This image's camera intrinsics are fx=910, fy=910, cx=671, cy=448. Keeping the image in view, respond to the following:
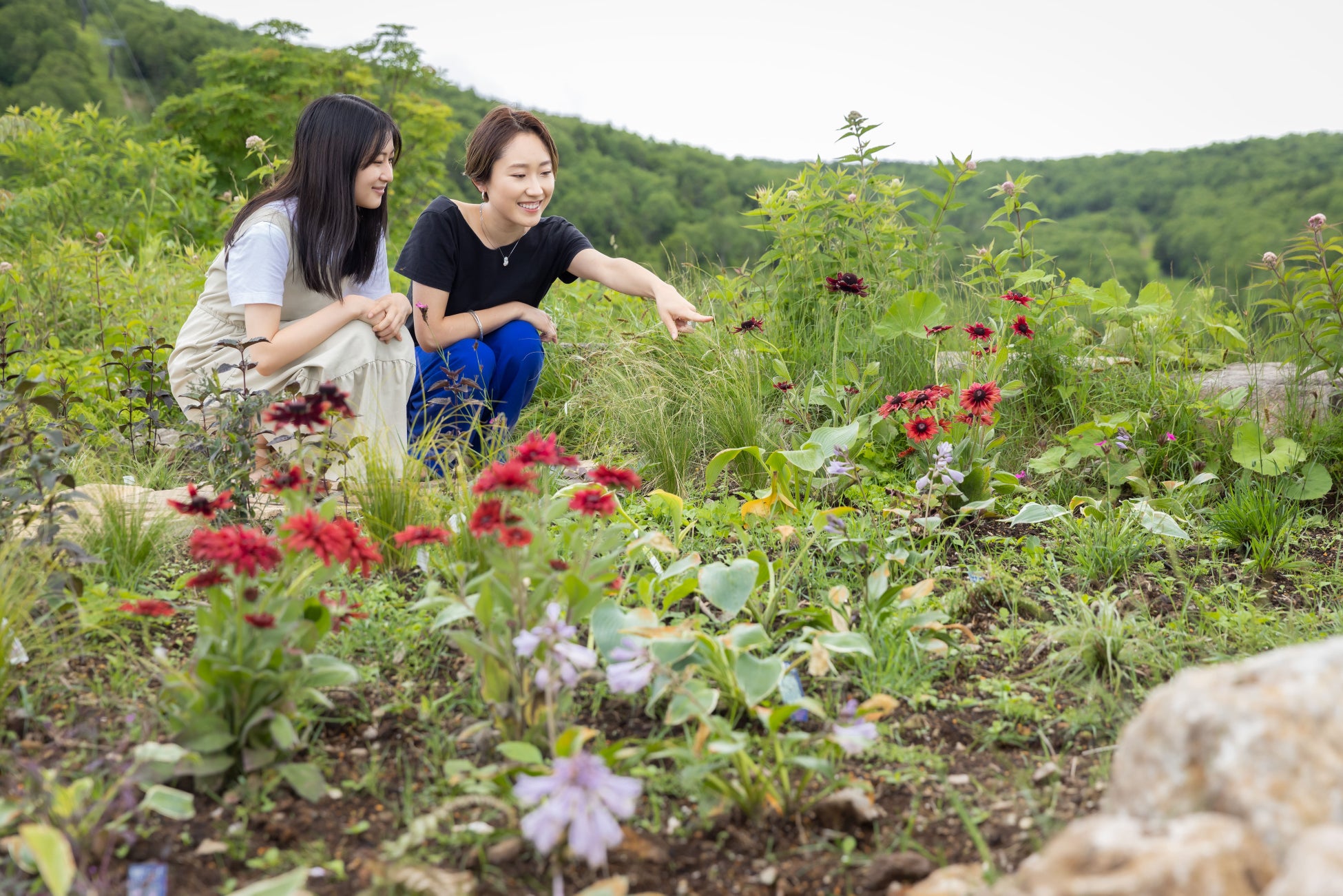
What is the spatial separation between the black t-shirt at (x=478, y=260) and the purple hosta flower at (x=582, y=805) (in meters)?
2.52

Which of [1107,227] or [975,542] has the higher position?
[1107,227]

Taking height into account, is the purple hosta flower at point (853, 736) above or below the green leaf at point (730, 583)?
below

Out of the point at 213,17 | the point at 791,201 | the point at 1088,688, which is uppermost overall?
the point at 213,17

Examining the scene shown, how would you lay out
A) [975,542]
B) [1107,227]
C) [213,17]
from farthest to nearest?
[213,17]
[1107,227]
[975,542]

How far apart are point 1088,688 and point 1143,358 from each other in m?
2.01

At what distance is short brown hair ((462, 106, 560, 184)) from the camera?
320 centimetres

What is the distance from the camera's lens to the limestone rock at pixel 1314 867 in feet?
2.59

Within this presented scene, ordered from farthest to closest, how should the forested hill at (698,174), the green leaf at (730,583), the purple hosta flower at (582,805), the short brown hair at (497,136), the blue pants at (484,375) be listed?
1. the forested hill at (698,174)
2. the blue pants at (484,375)
3. the short brown hair at (497,136)
4. the green leaf at (730,583)
5. the purple hosta flower at (582,805)

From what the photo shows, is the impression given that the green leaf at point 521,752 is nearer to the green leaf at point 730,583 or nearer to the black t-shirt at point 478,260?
the green leaf at point 730,583

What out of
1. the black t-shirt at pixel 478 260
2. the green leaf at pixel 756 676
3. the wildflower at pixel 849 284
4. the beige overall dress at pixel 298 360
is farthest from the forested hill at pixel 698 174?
the green leaf at pixel 756 676

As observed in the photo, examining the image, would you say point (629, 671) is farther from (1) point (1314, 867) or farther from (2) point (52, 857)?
(1) point (1314, 867)

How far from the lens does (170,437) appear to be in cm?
361

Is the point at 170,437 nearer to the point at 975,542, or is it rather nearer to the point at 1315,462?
the point at 975,542

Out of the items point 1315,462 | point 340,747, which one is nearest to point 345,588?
point 340,747
